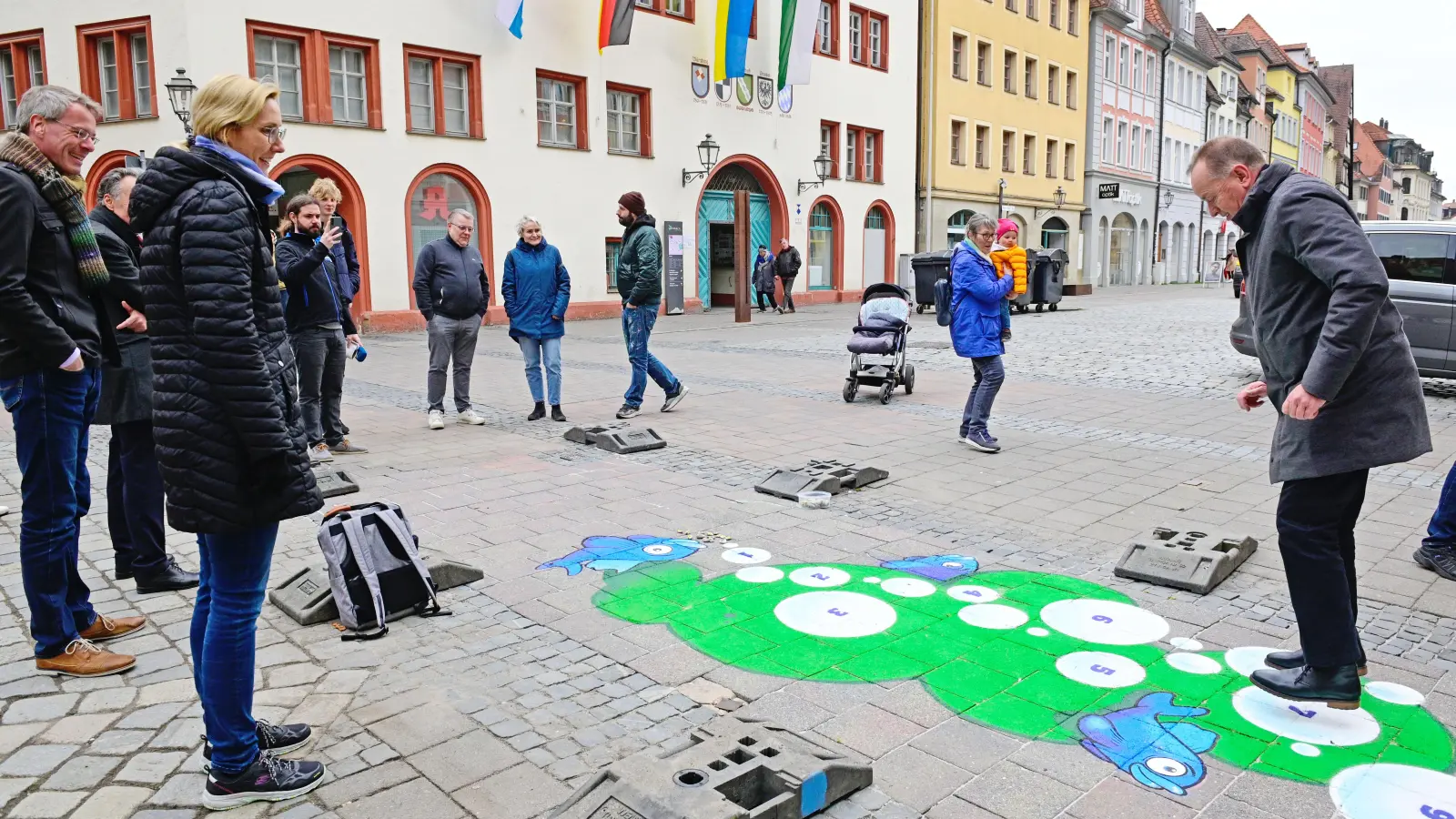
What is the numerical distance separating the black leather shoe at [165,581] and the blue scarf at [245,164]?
267cm

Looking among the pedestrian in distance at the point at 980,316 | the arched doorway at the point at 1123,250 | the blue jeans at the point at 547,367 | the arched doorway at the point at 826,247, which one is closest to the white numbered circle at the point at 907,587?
the pedestrian in distance at the point at 980,316

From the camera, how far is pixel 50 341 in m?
3.79

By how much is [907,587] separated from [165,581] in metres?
3.38

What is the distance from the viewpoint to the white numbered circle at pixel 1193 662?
3.92 m

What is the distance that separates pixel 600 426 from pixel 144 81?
1539 centimetres

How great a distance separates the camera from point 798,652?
13.5 feet

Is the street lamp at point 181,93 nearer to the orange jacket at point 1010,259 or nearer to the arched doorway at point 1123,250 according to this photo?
the orange jacket at point 1010,259

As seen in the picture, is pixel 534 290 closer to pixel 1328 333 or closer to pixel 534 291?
pixel 534 291

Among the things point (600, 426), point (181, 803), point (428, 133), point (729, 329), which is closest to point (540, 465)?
point (600, 426)

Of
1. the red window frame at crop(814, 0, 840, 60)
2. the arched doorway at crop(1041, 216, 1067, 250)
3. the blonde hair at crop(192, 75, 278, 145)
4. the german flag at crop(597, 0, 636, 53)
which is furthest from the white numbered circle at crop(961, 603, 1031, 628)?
the arched doorway at crop(1041, 216, 1067, 250)

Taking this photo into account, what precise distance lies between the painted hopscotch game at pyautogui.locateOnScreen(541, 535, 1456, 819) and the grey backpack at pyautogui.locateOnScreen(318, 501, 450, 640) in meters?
0.80

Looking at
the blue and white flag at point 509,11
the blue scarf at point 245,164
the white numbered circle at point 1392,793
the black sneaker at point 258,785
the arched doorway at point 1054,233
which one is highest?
the blue and white flag at point 509,11

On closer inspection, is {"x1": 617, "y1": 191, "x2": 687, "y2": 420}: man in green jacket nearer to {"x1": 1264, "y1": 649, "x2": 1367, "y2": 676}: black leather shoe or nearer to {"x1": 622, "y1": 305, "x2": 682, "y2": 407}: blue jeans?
{"x1": 622, "y1": 305, "x2": 682, "y2": 407}: blue jeans

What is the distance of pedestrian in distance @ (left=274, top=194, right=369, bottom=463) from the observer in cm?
757
